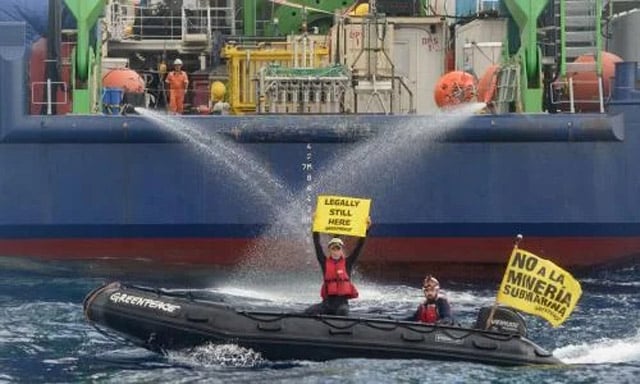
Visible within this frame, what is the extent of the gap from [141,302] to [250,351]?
57.7 inches

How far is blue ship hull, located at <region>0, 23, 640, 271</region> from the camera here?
84.7ft

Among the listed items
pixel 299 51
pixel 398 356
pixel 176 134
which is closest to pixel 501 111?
pixel 299 51

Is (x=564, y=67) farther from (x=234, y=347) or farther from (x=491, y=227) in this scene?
(x=234, y=347)

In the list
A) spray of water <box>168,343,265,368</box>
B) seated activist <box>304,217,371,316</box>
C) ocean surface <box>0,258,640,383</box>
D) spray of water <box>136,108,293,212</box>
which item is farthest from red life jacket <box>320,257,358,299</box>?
spray of water <box>136,108,293,212</box>

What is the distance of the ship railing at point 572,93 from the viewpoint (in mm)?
26672

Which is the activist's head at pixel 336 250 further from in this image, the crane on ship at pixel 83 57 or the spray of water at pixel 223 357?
the crane on ship at pixel 83 57

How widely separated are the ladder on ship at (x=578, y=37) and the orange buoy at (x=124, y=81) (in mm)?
7289

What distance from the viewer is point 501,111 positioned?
2730 centimetres

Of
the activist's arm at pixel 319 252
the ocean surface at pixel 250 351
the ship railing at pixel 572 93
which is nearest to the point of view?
the ocean surface at pixel 250 351

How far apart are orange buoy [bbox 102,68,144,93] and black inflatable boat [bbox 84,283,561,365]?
31.0 ft

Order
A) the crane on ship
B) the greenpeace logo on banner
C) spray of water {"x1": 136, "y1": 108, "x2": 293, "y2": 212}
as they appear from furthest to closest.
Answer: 1. the crane on ship
2. spray of water {"x1": 136, "y1": 108, "x2": 293, "y2": 212}
3. the greenpeace logo on banner

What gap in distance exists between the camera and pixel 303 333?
17.9 meters

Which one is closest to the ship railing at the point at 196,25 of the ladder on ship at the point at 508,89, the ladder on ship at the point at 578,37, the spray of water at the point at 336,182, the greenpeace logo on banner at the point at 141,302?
the spray of water at the point at 336,182

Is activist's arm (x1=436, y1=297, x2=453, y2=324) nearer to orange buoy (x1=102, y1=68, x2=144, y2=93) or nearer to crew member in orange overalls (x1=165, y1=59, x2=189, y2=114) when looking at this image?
orange buoy (x1=102, y1=68, x2=144, y2=93)
